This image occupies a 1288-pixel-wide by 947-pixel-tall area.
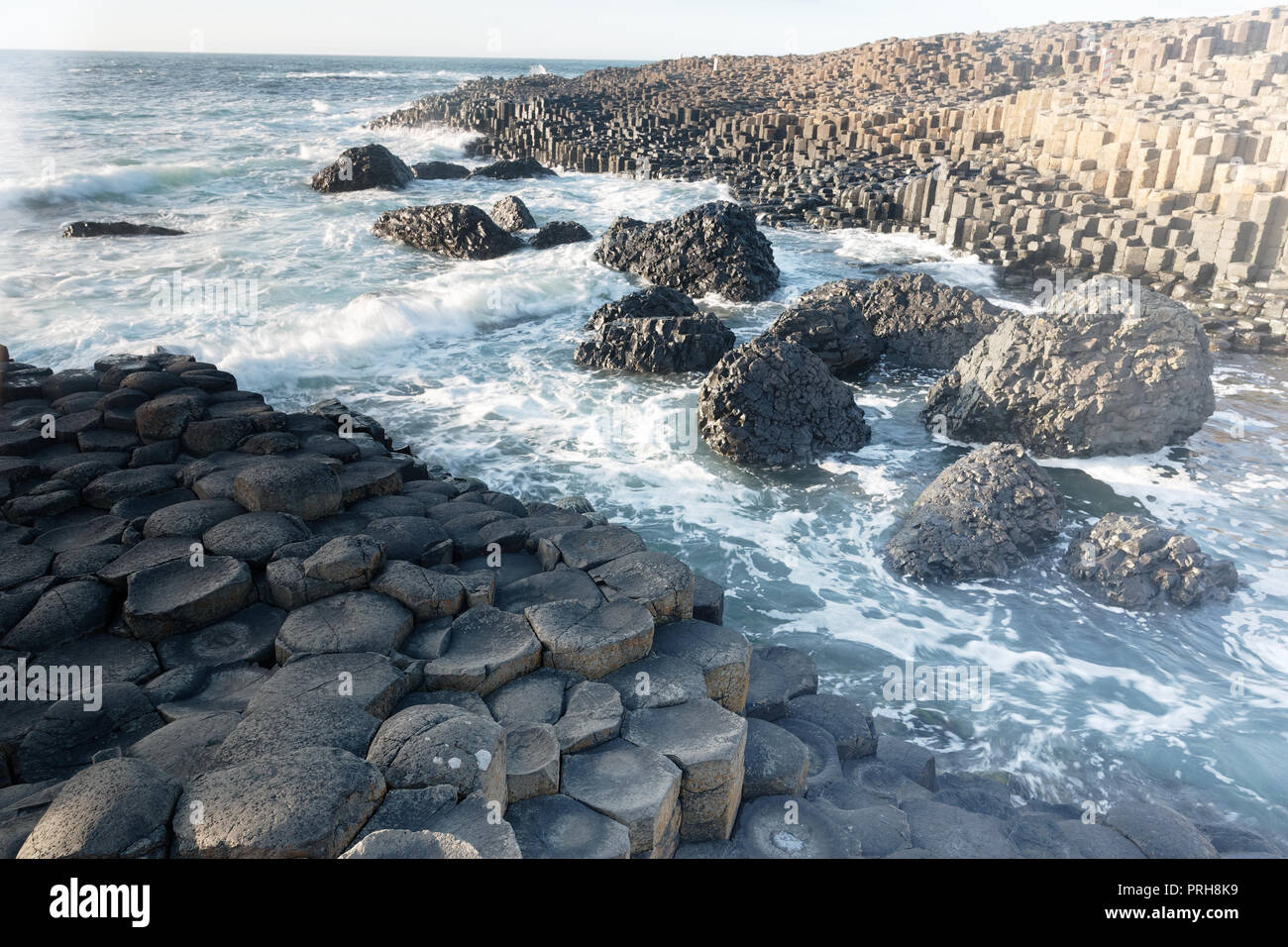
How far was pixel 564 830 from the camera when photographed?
304cm

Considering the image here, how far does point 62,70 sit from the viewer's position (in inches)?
2552

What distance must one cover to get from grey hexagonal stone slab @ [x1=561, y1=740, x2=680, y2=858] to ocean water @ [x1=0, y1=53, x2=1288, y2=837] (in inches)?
78.8

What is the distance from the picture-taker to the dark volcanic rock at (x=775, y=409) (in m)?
7.88

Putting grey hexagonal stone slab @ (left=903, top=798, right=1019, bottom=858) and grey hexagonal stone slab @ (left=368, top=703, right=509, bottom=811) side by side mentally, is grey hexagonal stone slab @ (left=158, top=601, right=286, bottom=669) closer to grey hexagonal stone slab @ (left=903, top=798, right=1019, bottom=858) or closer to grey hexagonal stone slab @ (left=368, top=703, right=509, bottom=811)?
grey hexagonal stone slab @ (left=368, top=703, right=509, bottom=811)

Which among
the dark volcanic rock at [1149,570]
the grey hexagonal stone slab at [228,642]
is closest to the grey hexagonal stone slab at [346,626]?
the grey hexagonal stone slab at [228,642]

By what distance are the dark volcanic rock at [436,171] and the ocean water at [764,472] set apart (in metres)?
4.24

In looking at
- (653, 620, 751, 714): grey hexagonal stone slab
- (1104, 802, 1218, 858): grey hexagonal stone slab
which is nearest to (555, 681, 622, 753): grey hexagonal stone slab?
(653, 620, 751, 714): grey hexagonal stone slab

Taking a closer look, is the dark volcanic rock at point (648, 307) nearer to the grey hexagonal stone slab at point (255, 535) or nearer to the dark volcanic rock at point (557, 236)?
the dark volcanic rock at point (557, 236)

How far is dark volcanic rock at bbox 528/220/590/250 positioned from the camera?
16000 millimetres

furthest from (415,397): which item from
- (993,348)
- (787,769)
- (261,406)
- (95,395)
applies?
Result: (787,769)

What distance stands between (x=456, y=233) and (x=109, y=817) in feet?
46.9

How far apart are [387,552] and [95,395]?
4072 mm

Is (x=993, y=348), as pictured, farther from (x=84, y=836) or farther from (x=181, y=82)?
(x=181, y=82)

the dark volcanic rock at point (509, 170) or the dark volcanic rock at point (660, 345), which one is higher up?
the dark volcanic rock at point (509, 170)
